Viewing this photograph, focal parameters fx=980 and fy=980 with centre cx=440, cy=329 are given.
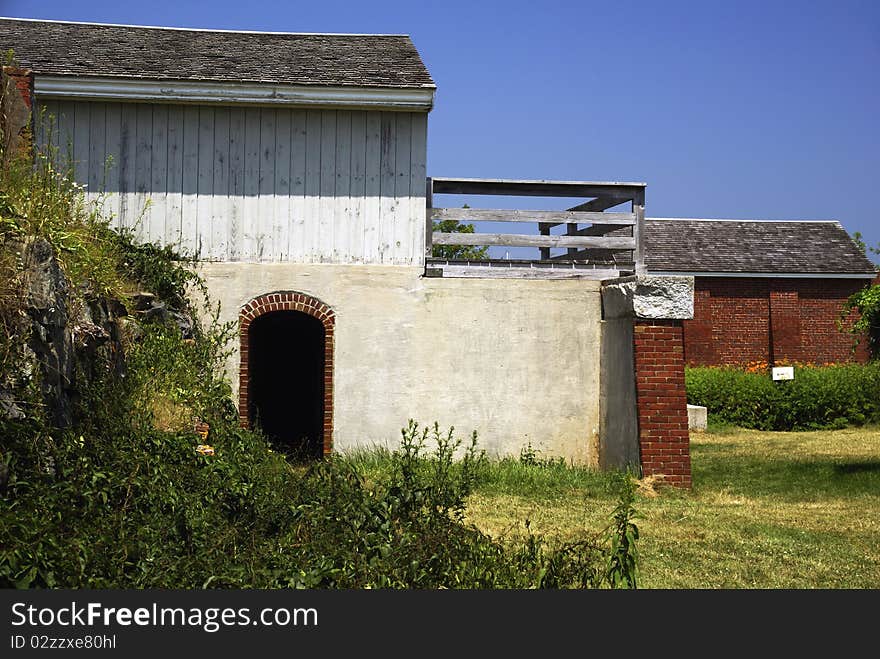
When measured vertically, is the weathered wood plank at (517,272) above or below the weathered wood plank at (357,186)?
below

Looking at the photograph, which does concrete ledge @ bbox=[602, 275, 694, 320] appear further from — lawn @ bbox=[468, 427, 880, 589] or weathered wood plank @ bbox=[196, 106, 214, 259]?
weathered wood plank @ bbox=[196, 106, 214, 259]

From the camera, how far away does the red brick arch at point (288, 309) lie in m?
12.6

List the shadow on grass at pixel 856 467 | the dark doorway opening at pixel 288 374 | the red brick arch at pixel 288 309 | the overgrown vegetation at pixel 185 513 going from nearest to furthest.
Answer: the overgrown vegetation at pixel 185 513 < the red brick arch at pixel 288 309 < the shadow on grass at pixel 856 467 < the dark doorway opening at pixel 288 374

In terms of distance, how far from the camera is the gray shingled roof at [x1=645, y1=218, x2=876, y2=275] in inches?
1192

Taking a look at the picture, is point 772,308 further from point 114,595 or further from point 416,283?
point 114,595

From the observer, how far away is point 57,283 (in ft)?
22.9

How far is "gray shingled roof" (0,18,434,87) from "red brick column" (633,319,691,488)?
4.38m

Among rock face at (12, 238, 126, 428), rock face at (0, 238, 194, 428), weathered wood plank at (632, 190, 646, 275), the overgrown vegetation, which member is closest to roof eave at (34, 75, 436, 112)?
weathered wood plank at (632, 190, 646, 275)

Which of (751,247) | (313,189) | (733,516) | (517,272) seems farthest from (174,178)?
(751,247)

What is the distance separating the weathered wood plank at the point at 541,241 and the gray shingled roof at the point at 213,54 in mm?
2041

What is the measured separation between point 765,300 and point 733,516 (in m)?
21.3

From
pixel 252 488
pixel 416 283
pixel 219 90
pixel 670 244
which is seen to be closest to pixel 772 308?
pixel 670 244

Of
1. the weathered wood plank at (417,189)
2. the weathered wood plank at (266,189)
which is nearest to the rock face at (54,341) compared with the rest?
the weathered wood plank at (266,189)

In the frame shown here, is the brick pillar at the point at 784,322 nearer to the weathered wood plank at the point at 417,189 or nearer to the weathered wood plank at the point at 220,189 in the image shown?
the weathered wood plank at the point at 417,189
